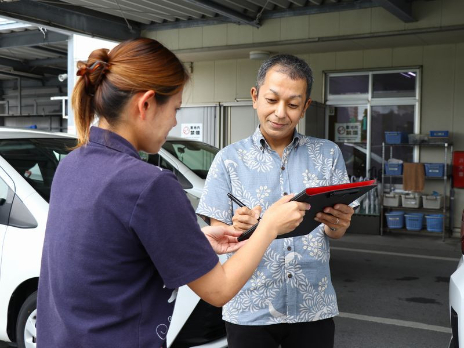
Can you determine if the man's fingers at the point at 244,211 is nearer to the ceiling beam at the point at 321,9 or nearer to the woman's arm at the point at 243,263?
the woman's arm at the point at 243,263

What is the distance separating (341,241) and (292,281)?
7710 millimetres

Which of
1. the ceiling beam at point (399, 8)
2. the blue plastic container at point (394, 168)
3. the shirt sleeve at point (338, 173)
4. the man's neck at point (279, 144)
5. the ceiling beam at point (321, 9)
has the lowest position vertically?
the blue plastic container at point (394, 168)

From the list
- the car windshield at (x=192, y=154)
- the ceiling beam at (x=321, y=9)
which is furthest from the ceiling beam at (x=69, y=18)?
the car windshield at (x=192, y=154)

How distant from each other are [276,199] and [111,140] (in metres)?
0.92

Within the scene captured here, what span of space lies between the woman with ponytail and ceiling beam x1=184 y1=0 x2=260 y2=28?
693cm

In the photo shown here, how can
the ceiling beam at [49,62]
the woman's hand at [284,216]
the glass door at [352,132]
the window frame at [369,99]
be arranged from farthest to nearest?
the ceiling beam at [49,62], the glass door at [352,132], the window frame at [369,99], the woman's hand at [284,216]

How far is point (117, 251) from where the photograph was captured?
131 cm

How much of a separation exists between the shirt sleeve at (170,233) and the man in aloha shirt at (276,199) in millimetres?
661

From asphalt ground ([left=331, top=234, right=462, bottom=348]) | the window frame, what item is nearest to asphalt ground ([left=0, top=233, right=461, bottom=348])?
asphalt ground ([left=331, top=234, right=462, bottom=348])

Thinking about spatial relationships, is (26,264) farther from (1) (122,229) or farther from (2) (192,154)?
(2) (192,154)

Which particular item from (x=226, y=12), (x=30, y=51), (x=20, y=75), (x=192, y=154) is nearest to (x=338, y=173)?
(x=192, y=154)

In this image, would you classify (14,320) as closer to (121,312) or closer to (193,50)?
(121,312)

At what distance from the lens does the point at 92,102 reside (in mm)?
1470

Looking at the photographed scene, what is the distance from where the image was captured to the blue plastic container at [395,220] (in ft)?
33.3
